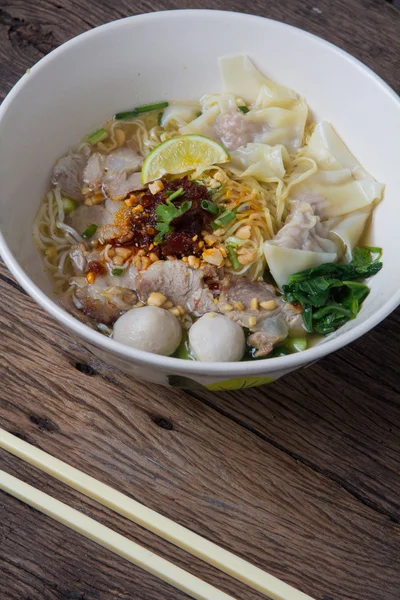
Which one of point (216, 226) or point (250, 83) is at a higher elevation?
point (250, 83)

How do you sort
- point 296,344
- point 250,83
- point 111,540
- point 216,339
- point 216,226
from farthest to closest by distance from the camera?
point 250,83, point 216,226, point 296,344, point 216,339, point 111,540

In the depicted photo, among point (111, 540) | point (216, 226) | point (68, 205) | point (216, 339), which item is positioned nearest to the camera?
point (111, 540)

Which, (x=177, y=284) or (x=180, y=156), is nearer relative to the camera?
(x=177, y=284)

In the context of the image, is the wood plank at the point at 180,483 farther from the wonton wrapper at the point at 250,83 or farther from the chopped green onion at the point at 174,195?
the wonton wrapper at the point at 250,83

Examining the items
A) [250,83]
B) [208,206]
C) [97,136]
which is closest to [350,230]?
[208,206]

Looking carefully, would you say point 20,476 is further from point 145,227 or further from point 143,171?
point 143,171

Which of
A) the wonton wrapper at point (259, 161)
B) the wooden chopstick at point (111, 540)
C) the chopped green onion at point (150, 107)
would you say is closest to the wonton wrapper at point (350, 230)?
the wonton wrapper at point (259, 161)

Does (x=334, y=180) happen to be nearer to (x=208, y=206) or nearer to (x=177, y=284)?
(x=208, y=206)
